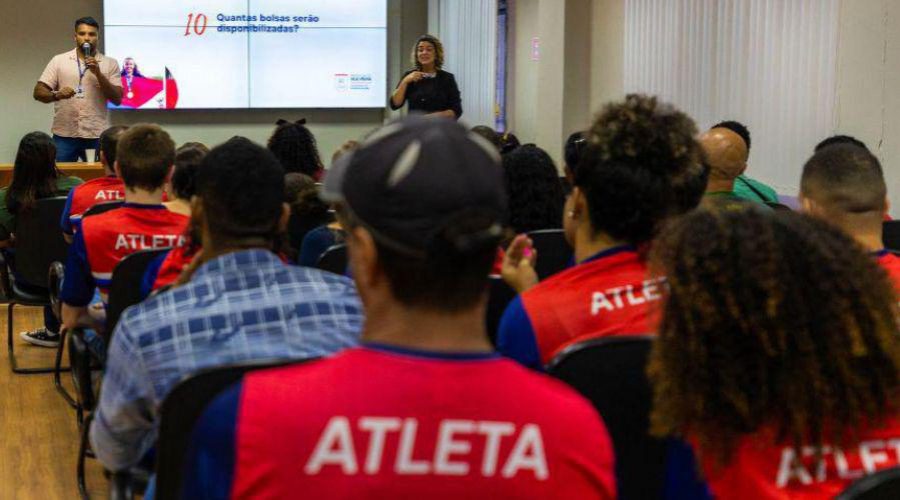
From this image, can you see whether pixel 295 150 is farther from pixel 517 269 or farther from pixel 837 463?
pixel 837 463

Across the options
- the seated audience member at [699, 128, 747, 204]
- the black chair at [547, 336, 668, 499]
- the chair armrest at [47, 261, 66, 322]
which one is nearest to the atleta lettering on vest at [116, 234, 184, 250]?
the chair armrest at [47, 261, 66, 322]

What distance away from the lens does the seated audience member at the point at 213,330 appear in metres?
1.84

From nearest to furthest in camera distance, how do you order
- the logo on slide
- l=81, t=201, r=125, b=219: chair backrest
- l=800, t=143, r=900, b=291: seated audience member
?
l=800, t=143, r=900, b=291: seated audience member < l=81, t=201, r=125, b=219: chair backrest < the logo on slide

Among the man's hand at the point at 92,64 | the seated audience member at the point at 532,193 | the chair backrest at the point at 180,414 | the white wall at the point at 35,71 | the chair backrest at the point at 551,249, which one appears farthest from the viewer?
the white wall at the point at 35,71

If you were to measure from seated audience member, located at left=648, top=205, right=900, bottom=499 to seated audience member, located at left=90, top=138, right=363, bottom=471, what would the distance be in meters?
0.65

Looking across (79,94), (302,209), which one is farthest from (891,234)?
(79,94)

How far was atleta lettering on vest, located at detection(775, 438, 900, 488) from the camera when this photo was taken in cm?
139

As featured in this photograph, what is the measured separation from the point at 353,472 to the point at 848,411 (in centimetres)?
68

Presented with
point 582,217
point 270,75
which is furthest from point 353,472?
point 270,75

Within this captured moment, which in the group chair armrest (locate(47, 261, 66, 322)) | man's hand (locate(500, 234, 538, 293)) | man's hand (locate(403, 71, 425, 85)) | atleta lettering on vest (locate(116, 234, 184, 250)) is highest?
man's hand (locate(403, 71, 425, 85))

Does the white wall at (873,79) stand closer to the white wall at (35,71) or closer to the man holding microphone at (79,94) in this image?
the man holding microphone at (79,94)

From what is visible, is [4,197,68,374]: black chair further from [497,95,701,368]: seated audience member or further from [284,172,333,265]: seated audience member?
[497,95,701,368]: seated audience member

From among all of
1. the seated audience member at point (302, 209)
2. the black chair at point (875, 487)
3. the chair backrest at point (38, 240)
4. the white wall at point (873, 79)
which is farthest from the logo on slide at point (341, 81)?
the black chair at point (875, 487)

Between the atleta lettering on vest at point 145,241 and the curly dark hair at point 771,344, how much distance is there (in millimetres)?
2453
